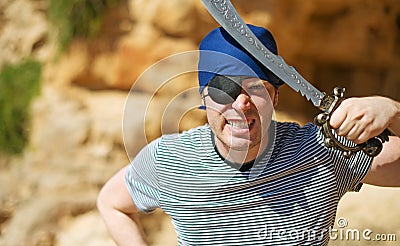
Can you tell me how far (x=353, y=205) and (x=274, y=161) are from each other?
6.48 feet

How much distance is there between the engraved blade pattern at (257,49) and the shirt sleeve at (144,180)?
35cm

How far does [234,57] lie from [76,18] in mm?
2965

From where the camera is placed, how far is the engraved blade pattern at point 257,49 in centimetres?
114

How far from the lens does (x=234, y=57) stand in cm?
123

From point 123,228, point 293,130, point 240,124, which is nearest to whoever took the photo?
point 240,124

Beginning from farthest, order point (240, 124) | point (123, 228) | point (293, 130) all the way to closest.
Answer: point (123, 228) < point (293, 130) < point (240, 124)

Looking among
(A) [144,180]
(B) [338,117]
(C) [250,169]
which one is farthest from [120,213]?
(B) [338,117]

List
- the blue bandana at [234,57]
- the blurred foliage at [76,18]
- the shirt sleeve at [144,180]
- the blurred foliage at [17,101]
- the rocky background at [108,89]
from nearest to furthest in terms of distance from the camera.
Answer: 1. the blue bandana at [234,57]
2. the shirt sleeve at [144,180]
3. the rocky background at [108,89]
4. the blurred foliage at [76,18]
5. the blurred foliage at [17,101]

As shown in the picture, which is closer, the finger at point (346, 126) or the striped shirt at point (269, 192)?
the finger at point (346, 126)

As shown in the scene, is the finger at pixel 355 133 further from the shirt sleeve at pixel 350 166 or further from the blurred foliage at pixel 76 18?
the blurred foliage at pixel 76 18

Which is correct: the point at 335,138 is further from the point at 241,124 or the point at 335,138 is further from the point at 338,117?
the point at 241,124

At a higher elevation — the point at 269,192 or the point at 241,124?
the point at 241,124

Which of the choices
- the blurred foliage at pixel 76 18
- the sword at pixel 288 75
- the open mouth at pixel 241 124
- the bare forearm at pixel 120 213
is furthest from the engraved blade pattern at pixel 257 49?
the blurred foliage at pixel 76 18

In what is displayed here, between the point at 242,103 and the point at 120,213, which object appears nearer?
the point at 242,103
